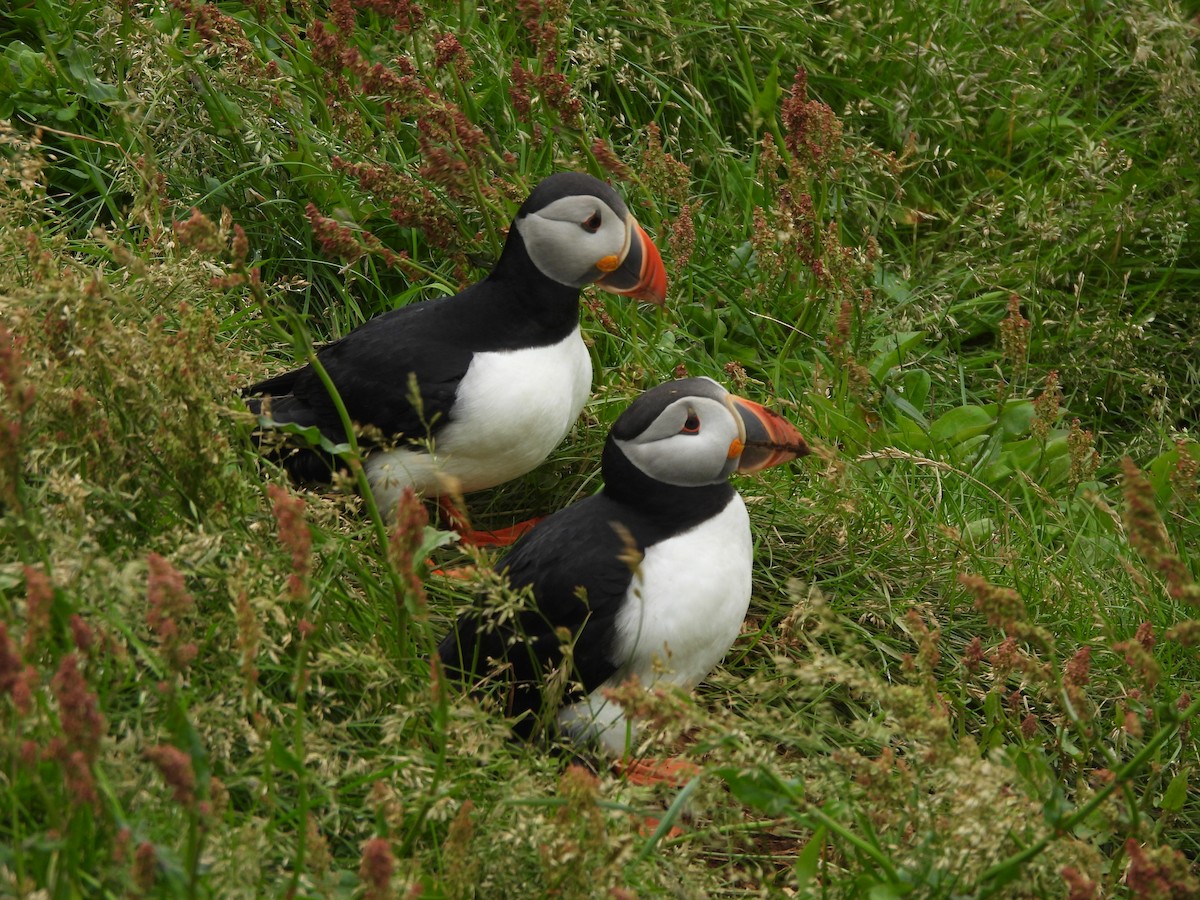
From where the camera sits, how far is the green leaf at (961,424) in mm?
4406

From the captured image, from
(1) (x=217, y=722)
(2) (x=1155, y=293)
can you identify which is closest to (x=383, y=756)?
(1) (x=217, y=722)

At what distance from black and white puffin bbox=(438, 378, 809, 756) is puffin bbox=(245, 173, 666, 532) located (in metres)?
0.44

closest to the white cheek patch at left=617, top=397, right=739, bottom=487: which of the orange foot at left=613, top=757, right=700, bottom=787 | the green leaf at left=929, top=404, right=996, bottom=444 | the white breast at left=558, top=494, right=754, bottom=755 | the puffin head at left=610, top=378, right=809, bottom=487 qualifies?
the puffin head at left=610, top=378, right=809, bottom=487

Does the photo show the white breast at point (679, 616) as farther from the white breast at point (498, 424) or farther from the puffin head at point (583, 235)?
the puffin head at point (583, 235)

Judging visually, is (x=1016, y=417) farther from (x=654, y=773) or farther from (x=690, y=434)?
(x=654, y=773)

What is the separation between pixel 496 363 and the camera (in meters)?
3.77

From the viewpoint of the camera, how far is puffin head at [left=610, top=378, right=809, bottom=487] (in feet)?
10.7

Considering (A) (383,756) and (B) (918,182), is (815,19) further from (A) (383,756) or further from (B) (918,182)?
(A) (383,756)

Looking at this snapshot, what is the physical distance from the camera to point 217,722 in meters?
2.45

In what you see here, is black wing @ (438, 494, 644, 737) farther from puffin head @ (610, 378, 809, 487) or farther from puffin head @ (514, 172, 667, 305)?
puffin head @ (514, 172, 667, 305)

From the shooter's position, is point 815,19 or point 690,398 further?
point 815,19

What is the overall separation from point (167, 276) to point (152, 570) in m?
1.53

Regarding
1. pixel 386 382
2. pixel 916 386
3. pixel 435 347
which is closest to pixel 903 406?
pixel 916 386

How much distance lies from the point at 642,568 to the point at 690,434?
1.04 ft
